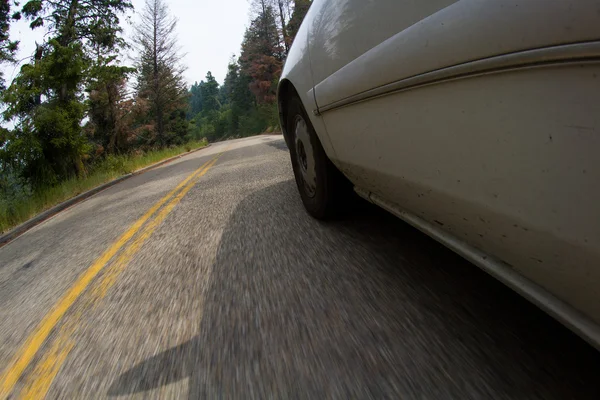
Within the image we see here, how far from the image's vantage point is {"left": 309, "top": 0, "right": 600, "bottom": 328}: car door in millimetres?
735

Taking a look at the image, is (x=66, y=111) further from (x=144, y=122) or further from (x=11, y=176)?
(x=144, y=122)

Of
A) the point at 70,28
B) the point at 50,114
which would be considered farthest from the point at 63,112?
the point at 70,28

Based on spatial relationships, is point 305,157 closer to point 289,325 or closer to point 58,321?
point 289,325

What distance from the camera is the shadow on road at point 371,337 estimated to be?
47.1 inches

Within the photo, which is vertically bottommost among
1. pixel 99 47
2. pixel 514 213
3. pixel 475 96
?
pixel 514 213

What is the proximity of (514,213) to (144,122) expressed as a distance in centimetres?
3469

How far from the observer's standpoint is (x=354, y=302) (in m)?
1.75

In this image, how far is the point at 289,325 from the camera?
1.66 m

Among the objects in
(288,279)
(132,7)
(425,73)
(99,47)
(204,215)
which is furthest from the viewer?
(132,7)

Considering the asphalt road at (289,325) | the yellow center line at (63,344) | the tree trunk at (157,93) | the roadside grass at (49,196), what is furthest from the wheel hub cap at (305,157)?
the tree trunk at (157,93)

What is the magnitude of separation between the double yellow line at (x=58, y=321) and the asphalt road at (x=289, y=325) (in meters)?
0.01

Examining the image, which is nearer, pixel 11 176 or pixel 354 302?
pixel 354 302

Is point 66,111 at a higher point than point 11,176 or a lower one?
higher

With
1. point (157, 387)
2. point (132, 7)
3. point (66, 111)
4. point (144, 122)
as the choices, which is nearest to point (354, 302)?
point (157, 387)
